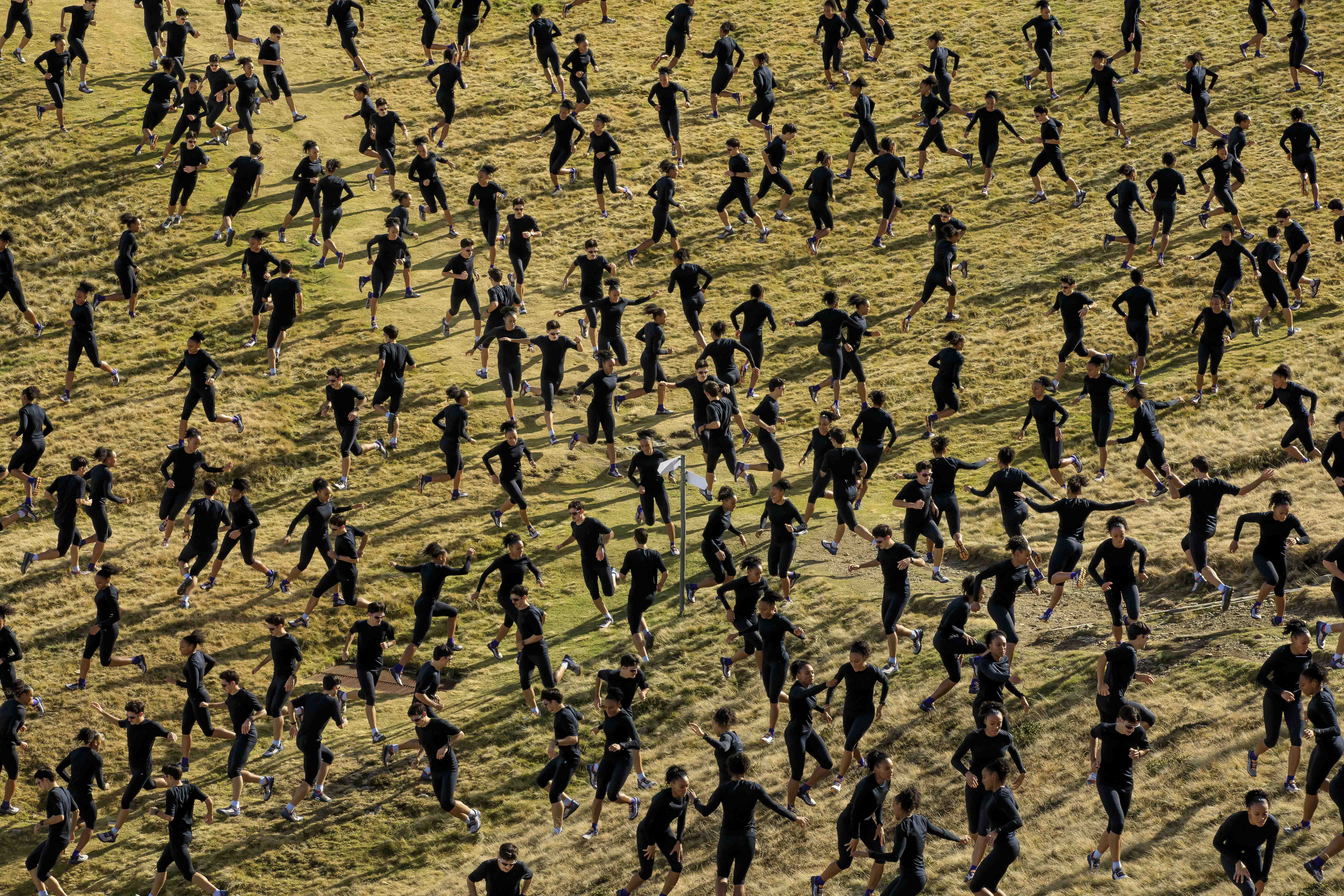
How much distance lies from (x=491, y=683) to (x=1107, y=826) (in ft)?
31.8

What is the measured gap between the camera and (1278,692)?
19.8 metres

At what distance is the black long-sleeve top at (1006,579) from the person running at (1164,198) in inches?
538

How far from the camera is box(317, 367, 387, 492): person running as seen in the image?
28.8 metres

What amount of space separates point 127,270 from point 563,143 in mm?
9639

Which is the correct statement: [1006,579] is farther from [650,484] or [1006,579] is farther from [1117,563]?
[650,484]

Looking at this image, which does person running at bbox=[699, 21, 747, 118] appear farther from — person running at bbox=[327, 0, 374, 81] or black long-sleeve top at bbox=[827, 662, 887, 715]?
black long-sleeve top at bbox=[827, 662, 887, 715]

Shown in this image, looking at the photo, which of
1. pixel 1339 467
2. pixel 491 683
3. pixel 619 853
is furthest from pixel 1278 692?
pixel 491 683

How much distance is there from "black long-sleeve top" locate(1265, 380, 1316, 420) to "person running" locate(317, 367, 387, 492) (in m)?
14.9

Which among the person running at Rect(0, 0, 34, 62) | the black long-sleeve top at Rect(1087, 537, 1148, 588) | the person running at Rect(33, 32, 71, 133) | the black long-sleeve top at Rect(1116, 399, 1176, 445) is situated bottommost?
the black long-sleeve top at Rect(1087, 537, 1148, 588)

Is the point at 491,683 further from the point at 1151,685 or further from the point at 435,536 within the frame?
the point at 1151,685

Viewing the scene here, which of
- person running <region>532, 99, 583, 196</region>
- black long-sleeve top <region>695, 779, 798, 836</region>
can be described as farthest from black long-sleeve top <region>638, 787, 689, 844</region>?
person running <region>532, 99, 583, 196</region>

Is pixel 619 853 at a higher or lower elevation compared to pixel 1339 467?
lower

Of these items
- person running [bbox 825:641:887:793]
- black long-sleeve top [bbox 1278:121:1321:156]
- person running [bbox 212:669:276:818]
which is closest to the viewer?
person running [bbox 825:641:887:793]

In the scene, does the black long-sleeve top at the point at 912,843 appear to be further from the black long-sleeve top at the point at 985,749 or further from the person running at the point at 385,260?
the person running at the point at 385,260
